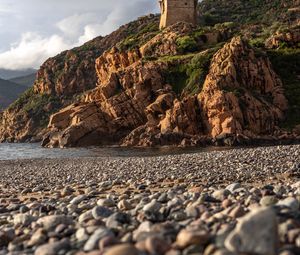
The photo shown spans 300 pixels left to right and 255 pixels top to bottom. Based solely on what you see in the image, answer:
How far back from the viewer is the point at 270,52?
6956 centimetres

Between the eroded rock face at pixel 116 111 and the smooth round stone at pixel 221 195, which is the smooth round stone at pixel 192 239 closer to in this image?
the smooth round stone at pixel 221 195

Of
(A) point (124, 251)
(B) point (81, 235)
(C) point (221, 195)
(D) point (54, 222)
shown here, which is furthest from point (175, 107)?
(A) point (124, 251)

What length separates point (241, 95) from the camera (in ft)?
182

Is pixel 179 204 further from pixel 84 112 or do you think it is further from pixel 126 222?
pixel 84 112

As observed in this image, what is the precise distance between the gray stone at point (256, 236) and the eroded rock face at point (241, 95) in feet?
158

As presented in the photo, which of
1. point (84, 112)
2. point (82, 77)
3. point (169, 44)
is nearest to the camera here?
point (84, 112)

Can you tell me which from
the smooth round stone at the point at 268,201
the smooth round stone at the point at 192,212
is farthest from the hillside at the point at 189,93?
the smooth round stone at the point at 192,212

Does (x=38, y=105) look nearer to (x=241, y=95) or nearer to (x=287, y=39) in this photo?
(x=287, y=39)

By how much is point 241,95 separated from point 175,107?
29.6 ft

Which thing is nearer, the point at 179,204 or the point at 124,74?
the point at 179,204

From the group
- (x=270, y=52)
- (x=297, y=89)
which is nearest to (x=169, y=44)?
(x=270, y=52)

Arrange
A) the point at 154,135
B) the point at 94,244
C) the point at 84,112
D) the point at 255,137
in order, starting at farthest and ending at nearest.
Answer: the point at 84,112 → the point at 154,135 → the point at 255,137 → the point at 94,244

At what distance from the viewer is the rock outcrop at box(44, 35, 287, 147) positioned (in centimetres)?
5375

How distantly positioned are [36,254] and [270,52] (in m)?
69.8
